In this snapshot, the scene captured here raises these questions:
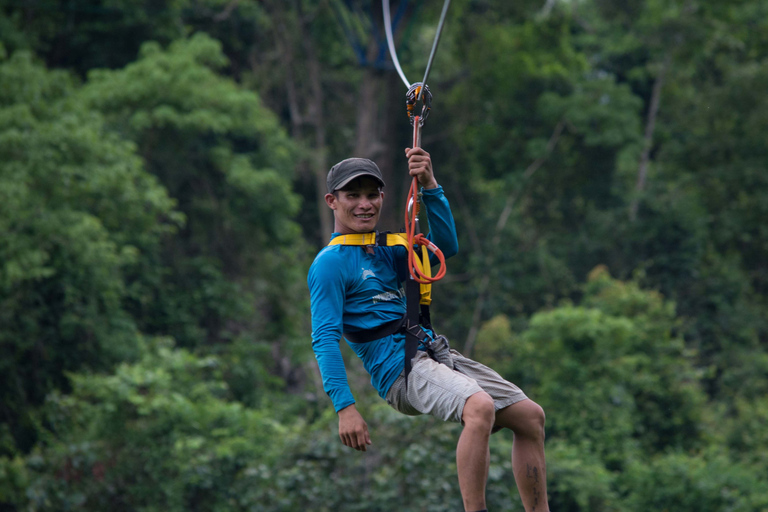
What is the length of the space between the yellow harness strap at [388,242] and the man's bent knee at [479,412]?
1.78ft

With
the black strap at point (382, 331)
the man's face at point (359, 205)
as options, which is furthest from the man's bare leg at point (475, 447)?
the man's face at point (359, 205)

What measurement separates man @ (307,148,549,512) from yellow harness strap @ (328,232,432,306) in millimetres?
28

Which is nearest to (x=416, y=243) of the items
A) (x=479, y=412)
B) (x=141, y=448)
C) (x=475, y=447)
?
(x=479, y=412)

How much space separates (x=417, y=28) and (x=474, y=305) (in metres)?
6.26

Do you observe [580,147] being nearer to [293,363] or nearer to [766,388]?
[766,388]

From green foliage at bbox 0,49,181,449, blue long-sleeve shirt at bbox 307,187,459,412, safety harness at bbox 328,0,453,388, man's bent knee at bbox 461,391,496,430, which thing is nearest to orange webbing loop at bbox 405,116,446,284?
safety harness at bbox 328,0,453,388

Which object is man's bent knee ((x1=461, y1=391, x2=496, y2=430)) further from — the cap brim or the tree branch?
the tree branch

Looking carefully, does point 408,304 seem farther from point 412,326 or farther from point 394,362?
point 394,362

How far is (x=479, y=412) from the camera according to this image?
3.54 m

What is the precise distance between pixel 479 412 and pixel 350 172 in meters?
1.14

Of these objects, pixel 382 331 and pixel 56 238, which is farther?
pixel 56 238

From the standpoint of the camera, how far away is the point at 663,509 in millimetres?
11508

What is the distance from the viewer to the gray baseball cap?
12.8 ft

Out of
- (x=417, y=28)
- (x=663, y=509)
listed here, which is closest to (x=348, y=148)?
(x=417, y=28)
